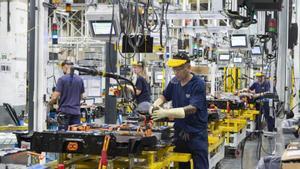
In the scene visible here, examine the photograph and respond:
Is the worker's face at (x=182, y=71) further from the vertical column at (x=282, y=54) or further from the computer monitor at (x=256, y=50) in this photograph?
the computer monitor at (x=256, y=50)

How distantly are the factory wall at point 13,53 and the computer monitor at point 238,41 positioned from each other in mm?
4770

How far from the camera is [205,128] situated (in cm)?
507

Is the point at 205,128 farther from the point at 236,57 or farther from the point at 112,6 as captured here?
the point at 236,57

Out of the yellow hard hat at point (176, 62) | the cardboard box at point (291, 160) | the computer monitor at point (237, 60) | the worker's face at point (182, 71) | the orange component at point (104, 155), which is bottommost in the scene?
the orange component at point (104, 155)

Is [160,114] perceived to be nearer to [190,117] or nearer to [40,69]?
[190,117]

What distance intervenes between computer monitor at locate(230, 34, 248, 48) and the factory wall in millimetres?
4770

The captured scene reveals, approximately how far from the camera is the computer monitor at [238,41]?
441 inches

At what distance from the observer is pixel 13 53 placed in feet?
34.2

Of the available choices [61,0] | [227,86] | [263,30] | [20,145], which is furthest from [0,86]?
[227,86]

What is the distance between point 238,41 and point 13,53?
508 cm

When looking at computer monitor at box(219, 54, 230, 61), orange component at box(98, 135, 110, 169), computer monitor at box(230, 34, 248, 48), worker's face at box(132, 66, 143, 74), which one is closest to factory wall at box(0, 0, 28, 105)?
worker's face at box(132, 66, 143, 74)

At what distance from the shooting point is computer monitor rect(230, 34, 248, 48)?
1121cm

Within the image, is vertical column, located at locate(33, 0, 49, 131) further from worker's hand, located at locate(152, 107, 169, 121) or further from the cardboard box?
the cardboard box

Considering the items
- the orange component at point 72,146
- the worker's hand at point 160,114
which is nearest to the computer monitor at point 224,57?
the worker's hand at point 160,114
